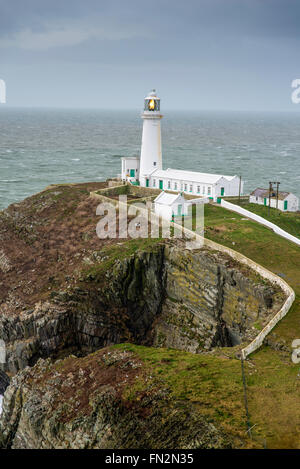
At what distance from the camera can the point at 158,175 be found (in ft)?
192

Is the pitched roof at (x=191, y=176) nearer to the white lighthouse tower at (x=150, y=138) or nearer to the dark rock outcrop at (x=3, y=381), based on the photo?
the white lighthouse tower at (x=150, y=138)

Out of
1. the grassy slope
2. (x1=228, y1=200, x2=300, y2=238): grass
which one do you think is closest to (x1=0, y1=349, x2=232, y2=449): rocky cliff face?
the grassy slope

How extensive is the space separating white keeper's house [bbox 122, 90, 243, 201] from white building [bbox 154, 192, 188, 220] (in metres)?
7.68

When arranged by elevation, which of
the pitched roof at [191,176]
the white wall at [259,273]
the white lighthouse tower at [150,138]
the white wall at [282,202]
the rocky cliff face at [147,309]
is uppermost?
the white lighthouse tower at [150,138]

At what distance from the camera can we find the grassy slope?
18.8 m

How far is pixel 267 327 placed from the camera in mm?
26875

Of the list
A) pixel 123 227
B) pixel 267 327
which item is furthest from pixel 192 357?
pixel 123 227

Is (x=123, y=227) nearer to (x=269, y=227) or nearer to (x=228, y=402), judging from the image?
(x=269, y=227)

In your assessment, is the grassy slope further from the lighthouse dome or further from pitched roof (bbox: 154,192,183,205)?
the lighthouse dome

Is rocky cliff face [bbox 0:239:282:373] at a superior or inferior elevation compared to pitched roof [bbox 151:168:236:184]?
inferior

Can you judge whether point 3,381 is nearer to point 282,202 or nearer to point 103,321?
point 103,321

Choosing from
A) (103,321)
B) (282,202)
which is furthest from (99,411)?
(282,202)

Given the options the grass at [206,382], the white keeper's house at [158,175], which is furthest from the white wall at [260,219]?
the grass at [206,382]

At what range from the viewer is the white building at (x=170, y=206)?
155ft
